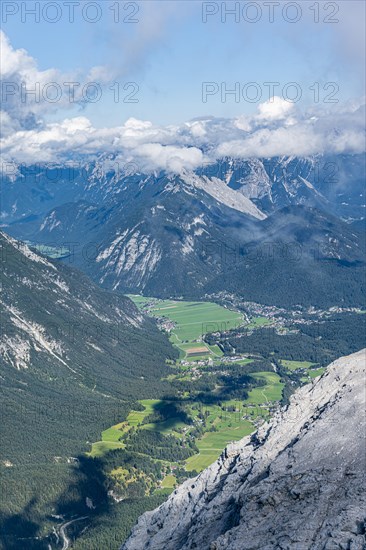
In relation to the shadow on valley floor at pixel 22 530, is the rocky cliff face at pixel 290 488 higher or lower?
higher

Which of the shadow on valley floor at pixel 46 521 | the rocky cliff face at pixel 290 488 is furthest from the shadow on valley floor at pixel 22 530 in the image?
the rocky cliff face at pixel 290 488

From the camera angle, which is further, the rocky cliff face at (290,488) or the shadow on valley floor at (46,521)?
the shadow on valley floor at (46,521)

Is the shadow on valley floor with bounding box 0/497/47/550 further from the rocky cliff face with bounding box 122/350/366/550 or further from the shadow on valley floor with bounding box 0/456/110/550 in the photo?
the rocky cliff face with bounding box 122/350/366/550

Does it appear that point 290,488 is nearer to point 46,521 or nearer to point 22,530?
point 22,530

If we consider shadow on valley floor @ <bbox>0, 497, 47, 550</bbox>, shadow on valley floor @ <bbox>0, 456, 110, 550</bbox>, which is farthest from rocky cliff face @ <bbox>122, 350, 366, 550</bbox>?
shadow on valley floor @ <bbox>0, 497, 47, 550</bbox>

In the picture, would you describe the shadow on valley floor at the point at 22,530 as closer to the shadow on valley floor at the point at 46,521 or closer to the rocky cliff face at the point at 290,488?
the shadow on valley floor at the point at 46,521

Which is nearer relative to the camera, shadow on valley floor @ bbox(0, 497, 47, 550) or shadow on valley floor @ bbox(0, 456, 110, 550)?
shadow on valley floor @ bbox(0, 497, 47, 550)

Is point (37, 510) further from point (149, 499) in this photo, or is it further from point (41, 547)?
point (149, 499)

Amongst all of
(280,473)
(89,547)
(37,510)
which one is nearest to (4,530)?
(37,510)
